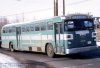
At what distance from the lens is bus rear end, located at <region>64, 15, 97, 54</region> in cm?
1786

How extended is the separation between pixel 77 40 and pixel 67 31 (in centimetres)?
81

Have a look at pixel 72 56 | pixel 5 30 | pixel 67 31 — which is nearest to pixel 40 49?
pixel 72 56

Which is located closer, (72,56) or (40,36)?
(72,56)

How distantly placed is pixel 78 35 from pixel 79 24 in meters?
0.69

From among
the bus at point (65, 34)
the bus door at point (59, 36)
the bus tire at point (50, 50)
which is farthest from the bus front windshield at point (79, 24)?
the bus tire at point (50, 50)

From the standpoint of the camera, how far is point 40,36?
21.5m

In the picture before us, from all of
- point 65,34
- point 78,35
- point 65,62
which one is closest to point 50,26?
point 65,34

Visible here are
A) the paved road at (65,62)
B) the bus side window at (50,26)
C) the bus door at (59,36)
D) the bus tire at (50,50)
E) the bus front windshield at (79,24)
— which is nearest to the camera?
the paved road at (65,62)

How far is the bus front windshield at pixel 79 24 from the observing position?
59.2 ft

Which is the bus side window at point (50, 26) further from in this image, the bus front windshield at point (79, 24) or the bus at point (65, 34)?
the bus front windshield at point (79, 24)

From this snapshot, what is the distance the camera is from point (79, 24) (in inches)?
719

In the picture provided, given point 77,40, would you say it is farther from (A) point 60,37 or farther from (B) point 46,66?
(B) point 46,66

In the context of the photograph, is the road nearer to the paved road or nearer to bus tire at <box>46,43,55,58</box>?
the paved road

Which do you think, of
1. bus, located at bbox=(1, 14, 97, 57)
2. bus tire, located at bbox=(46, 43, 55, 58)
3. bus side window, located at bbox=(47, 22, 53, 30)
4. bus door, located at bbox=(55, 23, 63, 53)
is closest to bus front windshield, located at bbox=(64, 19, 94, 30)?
bus, located at bbox=(1, 14, 97, 57)
